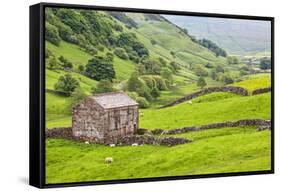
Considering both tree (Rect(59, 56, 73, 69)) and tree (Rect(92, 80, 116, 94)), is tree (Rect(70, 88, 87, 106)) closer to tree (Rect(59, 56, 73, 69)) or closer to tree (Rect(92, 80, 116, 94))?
tree (Rect(92, 80, 116, 94))

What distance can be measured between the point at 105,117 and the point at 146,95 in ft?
2.05

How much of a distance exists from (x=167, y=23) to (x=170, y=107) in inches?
41.0

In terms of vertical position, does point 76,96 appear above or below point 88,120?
above

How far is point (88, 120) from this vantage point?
29.2 ft

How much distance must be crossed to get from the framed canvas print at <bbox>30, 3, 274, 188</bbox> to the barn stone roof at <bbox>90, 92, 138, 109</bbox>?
0.01 m

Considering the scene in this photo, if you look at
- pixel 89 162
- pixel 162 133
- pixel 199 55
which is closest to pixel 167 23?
pixel 199 55

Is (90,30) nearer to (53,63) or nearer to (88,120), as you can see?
(53,63)

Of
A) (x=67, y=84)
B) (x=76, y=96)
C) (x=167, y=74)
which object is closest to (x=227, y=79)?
(x=167, y=74)

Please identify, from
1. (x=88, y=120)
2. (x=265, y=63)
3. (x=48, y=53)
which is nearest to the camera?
(x=48, y=53)

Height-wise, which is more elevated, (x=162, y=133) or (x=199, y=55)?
(x=199, y=55)

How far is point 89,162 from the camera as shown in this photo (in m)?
8.87

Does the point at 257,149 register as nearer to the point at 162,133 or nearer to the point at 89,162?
the point at 162,133

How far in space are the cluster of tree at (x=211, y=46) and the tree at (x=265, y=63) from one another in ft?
1.90

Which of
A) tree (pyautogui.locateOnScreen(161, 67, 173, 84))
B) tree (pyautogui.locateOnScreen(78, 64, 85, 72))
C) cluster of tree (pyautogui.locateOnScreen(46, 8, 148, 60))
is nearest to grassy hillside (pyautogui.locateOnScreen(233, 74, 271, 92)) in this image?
tree (pyautogui.locateOnScreen(161, 67, 173, 84))
